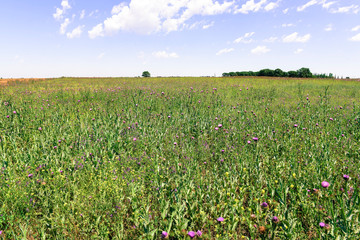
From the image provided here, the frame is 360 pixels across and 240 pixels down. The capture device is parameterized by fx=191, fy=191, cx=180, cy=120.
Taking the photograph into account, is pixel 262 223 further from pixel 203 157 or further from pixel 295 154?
pixel 295 154

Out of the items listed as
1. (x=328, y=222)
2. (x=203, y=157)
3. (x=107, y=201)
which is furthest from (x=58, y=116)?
(x=328, y=222)

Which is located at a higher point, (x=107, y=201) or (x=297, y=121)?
(x=297, y=121)

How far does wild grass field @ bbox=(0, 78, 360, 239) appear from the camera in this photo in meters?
1.98

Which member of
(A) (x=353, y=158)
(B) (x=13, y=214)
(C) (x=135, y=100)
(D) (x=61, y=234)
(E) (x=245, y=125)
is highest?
(C) (x=135, y=100)

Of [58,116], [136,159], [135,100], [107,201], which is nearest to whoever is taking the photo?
[107,201]

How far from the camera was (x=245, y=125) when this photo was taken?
4.59 metres

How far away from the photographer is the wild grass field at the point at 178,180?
198cm

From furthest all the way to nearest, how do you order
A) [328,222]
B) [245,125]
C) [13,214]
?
[245,125] < [13,214] < [328,222]

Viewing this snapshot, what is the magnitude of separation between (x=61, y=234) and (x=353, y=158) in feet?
14.1

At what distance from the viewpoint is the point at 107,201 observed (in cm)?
234

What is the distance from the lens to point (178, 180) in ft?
8.34

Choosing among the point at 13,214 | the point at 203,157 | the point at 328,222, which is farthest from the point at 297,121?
the point at 13,214

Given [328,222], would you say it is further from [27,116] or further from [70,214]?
[27,116]

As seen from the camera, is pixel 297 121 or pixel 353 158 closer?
pixel 353 158
